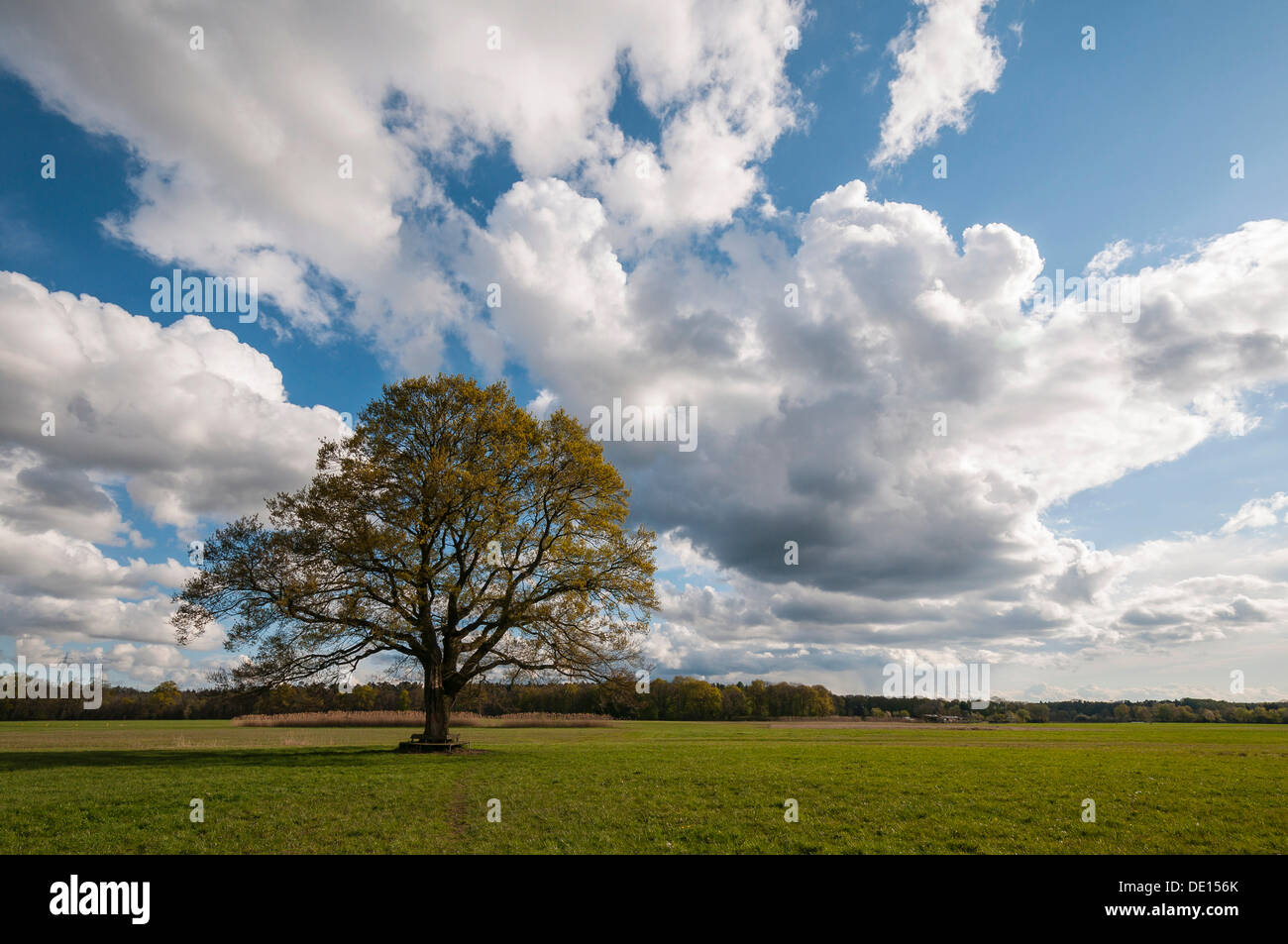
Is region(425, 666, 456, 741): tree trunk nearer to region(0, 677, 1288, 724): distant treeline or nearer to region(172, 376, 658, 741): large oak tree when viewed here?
A: region(172, 376, 658, 741): large oak tree

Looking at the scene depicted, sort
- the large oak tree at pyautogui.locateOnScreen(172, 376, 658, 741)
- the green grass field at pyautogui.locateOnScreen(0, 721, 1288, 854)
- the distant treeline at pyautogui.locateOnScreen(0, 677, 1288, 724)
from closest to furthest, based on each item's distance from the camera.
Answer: the green grass field at pyautogui.locateOnScreen(0, 721, 1288, 854) < the large oak tree at pyautogui.locateOnScreen(172, 376, 658, 741) < the distant treeline at pyautogui.locateOnScreen(0, 677, 1288, 724)

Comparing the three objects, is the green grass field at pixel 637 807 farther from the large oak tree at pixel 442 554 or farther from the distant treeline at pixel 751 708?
the distant treeline at pixel 751 708

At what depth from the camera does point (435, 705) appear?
31.0m

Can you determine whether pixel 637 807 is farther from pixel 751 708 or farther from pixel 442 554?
pixel 751 708

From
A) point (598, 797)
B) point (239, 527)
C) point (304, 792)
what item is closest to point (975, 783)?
point (598, 797)

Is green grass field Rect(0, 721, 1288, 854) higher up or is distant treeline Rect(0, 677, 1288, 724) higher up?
green grass field Rect(0, 721, 1288, 854)

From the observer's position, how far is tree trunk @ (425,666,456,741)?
101 feet

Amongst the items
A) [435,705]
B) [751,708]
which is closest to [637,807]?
[435,705]

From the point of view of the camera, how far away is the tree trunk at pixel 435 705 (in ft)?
101

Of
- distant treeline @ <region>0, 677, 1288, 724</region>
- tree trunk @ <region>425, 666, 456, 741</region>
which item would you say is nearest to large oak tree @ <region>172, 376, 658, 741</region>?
tree trunk @ <region>425, 666, 456, 741</region>

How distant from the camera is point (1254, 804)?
1591cm

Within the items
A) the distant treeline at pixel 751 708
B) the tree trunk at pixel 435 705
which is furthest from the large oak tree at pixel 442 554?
the distant treeline at pixel 751 708
